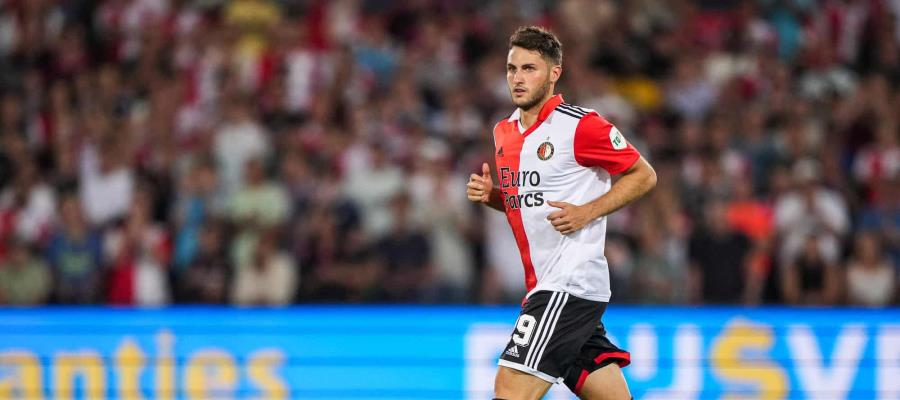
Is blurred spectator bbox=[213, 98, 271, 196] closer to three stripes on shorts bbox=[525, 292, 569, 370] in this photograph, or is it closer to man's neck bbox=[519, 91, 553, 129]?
man's neck bbox=[519, 91, 553, 129]

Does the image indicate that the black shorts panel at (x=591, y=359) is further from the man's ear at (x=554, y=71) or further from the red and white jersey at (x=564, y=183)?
the man's ear at (x=554, y=71)

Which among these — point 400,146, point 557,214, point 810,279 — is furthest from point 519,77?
point 400,146

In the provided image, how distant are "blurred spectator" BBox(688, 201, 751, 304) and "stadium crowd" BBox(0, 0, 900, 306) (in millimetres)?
18

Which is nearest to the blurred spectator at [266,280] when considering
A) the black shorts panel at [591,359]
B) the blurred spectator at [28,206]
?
the blurred spectator at [28,206]

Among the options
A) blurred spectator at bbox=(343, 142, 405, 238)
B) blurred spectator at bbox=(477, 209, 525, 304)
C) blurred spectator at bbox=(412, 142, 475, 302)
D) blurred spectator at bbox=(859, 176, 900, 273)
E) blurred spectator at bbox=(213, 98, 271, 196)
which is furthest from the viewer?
blurred spectator at bbox=(213, 98, 271, 196)

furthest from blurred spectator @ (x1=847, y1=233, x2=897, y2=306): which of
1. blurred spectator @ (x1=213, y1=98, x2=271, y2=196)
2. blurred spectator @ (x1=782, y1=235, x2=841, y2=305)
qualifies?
blurred spectator @ (x1=213, y1=98, x2=271, y2=196)

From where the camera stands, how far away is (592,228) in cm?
555

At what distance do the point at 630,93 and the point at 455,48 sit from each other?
186 cm

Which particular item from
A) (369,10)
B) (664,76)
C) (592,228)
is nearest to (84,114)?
(369,10)

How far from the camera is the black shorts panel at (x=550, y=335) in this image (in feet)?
17.8

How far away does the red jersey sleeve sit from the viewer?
17.9ft

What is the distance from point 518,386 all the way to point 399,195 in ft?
19.0

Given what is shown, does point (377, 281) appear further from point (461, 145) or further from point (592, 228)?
point (592, 228)

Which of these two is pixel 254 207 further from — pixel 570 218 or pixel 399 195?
pixel 570 218
